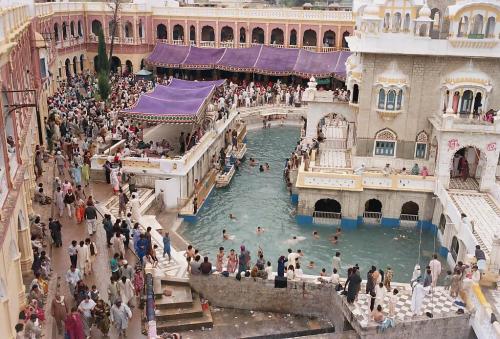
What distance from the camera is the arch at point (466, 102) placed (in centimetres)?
2538

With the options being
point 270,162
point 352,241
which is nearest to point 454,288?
point 352,241

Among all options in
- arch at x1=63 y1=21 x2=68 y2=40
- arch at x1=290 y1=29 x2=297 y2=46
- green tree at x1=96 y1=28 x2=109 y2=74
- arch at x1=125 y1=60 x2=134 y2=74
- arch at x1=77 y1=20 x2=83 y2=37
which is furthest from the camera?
arch at x1=125 y1=60 x2=134 y2=74

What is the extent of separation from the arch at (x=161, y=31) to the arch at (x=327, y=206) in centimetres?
3067

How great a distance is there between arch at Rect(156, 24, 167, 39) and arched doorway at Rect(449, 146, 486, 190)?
1291 inches

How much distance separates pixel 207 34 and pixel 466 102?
32.2 m

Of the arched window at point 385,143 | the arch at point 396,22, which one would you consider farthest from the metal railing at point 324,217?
the arch at point 396,22

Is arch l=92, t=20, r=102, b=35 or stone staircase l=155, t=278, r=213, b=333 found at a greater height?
arch l=92, t=20, r=102, b=35

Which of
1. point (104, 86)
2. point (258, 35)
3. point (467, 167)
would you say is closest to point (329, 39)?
point (258, 35)

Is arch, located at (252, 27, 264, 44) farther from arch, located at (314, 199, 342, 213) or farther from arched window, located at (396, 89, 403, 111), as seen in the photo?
arch, located at (314, 199, 342, 213)

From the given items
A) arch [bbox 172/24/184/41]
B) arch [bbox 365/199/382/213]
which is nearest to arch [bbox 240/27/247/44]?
arch [bbox 172/24/184/41]

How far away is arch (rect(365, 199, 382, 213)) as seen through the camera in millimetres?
26266

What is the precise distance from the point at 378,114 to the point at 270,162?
878cm

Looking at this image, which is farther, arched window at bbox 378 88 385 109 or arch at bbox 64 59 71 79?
arch at bbox 64 59 71 79

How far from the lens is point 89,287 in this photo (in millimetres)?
15961
